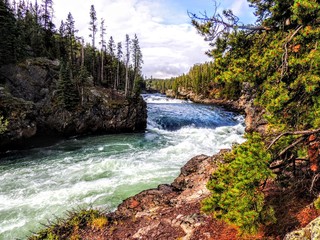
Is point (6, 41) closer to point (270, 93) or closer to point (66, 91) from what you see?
point (66, 91)

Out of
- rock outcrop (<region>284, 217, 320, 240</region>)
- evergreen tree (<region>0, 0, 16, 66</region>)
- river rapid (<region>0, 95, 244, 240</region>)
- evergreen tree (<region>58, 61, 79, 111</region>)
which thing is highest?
evergreen tree (<region>0, 0, 16, 66</region>)

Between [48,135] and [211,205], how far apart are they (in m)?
23.7

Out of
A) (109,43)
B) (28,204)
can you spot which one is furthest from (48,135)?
(109,43)

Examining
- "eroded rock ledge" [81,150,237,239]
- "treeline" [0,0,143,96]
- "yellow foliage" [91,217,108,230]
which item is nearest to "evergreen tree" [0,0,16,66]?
"treeline" [0,0,143,96]

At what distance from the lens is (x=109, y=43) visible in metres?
53.3

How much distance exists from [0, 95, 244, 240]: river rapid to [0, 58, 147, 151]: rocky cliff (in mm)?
1912

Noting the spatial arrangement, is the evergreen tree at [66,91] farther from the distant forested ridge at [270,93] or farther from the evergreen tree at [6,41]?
the distant forested ridge at [270,93]

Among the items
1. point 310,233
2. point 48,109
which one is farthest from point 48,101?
point 310,233

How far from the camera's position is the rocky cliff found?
67.4 ft

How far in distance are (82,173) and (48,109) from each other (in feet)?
44.9

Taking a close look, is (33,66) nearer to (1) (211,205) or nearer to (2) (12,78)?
(2) (12,78)

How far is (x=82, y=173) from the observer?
14.7m

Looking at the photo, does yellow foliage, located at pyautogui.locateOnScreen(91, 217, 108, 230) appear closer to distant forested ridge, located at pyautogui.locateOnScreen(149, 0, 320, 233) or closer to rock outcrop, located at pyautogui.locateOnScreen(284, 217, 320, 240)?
distant forested ridge, located at pyautogui.locateOnScreen(149, 0, 320, 233)

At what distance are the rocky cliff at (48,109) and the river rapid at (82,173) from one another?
6.27 feet
